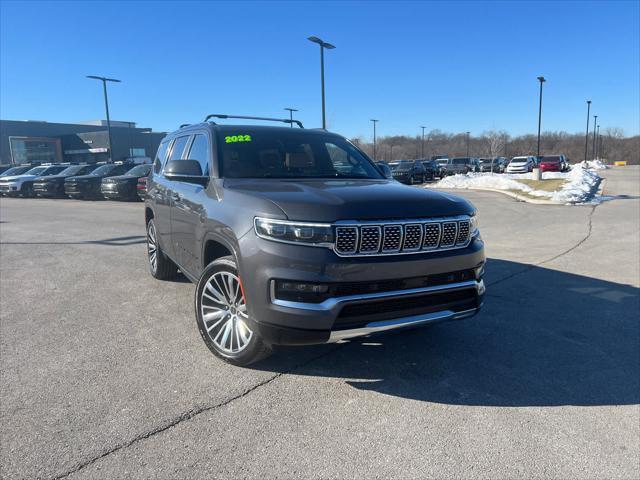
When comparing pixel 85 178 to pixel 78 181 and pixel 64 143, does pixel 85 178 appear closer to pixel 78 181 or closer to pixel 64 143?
pixel 78 181

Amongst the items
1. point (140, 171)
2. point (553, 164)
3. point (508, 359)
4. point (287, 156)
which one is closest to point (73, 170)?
point (140, 171)

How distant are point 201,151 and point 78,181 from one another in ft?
70.4

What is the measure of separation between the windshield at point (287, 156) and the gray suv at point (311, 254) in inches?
0.8

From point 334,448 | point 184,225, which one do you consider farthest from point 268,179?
point 334,448

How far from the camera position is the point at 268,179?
13.7 ft

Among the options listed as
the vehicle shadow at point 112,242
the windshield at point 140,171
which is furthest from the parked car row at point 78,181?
the vehicle shadow at point 112,242

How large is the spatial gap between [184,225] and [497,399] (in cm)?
321

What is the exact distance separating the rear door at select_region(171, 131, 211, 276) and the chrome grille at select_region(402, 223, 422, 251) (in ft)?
5.84

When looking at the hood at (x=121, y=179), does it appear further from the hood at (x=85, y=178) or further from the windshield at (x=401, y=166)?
the windshield at (x=401, y=166)

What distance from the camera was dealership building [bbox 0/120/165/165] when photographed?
67.6 m

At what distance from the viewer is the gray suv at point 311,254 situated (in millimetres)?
3043

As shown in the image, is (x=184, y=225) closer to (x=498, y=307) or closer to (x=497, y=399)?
(x=497, y=399)

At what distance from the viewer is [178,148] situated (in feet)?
18.3

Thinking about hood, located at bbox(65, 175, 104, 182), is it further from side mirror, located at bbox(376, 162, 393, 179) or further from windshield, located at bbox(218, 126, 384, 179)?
side mirror, located at bbox(376, 162, 393, 179)
